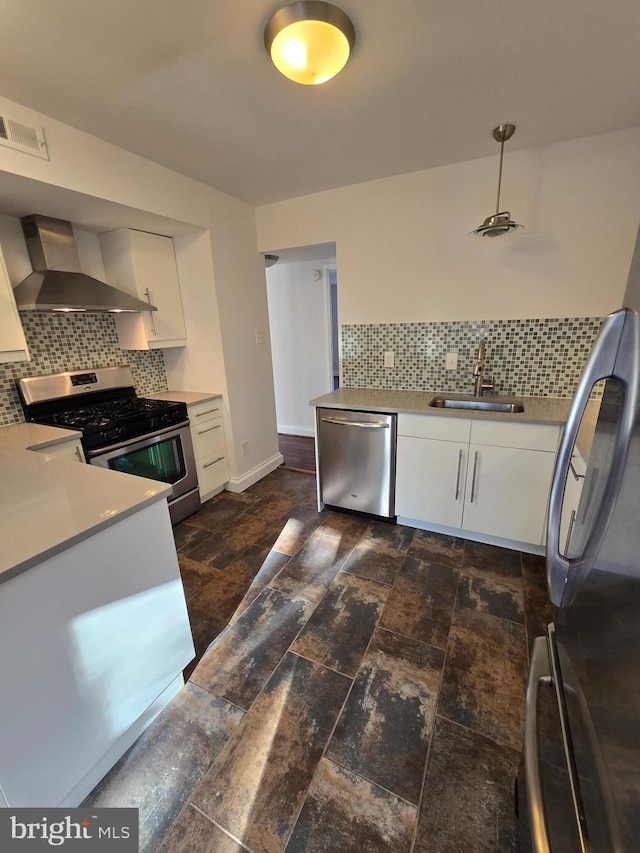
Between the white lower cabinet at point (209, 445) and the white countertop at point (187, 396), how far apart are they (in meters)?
0.03

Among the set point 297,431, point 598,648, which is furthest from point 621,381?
point 297,431

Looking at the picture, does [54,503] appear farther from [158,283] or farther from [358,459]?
[158,283]

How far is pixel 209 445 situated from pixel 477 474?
2085 millimetres

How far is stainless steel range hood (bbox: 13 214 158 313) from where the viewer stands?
2080mm

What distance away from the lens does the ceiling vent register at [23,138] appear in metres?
1.59

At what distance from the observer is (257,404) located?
3.40m

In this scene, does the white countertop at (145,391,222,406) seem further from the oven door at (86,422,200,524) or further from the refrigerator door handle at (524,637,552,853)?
the refrigerator door handle at (524,637,552,853)

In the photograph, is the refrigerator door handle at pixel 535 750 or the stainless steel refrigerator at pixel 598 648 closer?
the stainless steel refrigerator at pixel 598 648

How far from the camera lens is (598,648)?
1.82ft

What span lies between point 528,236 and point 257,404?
2.48 m

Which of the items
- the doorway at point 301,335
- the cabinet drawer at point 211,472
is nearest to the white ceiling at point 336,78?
the doorway at point 301,335

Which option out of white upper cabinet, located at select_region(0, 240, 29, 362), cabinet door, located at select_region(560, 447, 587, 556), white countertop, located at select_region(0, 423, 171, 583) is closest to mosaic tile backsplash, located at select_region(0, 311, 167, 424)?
white upper cabinet, located at select_region(0, 240, 29, 362)

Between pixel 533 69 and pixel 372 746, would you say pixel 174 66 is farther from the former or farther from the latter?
pixel 372 746

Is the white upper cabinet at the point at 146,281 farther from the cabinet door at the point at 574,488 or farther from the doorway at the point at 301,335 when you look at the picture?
the cabinet door at the point at 574,488
